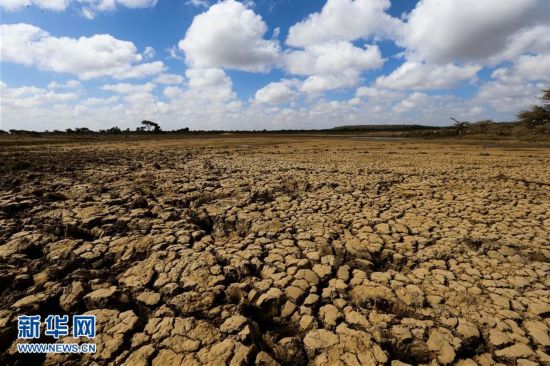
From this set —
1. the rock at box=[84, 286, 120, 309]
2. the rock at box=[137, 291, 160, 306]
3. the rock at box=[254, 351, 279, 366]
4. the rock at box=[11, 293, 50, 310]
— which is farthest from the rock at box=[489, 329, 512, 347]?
the rock at box=[11, 293, 50, 310]

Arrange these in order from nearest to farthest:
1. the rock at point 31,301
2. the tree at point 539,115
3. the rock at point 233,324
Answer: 1. the rock at point 233,324
2. the rock at point 31,301
3. the tree at point 539,115

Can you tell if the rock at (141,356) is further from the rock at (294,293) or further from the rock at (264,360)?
the rock at (294,293)

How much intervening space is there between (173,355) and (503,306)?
256 cm

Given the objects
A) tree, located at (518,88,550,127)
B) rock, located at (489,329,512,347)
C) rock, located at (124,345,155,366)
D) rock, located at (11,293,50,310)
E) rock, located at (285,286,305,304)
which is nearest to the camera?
rock, located at (124,345,155,366)

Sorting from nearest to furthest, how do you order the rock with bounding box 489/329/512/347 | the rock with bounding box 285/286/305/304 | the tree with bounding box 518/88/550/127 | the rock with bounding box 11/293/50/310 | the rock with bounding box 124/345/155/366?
1. the rock with bounding box 124/345/155/366
2. the rock with bounding box 489/329/512/347
3. the rock with bounding box 11/293/50/310
4. the rock with bounding box 285/286/305/304
5. the tree with bounding box 518/88/550/127

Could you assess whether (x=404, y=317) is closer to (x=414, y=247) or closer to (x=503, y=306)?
(x=503, y=306)

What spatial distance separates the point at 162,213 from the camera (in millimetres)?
4172

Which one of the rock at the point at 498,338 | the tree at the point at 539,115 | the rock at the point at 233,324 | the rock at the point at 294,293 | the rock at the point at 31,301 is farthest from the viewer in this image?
the tree at the point at 539,115

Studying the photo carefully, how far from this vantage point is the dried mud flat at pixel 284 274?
74.0 inches

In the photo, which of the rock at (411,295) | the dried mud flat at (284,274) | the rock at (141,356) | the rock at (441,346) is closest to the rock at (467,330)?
the dried mud flat at (284,274)

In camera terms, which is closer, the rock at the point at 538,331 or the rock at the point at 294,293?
the rock at the point at 538,331

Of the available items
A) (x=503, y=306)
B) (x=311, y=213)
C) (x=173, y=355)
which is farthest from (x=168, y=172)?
(x=503, y=306)

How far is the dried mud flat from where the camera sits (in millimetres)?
1880

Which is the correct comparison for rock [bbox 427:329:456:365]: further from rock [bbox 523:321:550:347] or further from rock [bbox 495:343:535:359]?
rock [bbox 523:321:550:347]
